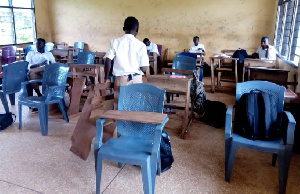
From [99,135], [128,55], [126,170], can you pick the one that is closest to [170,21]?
[128,55]

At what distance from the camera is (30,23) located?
29.9ft

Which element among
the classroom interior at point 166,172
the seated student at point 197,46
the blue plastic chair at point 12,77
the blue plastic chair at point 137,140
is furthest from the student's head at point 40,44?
the seated student at point 197,46

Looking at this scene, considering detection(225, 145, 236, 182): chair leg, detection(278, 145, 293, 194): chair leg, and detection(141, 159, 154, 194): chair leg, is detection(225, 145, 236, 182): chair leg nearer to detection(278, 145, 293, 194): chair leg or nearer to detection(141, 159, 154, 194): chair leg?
detection(278, 145, 293, 194): chair leg

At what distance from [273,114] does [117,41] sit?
5.76 feet

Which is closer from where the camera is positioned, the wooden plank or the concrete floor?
the wooden plank

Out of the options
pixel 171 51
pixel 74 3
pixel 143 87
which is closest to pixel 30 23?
pixel 74 3

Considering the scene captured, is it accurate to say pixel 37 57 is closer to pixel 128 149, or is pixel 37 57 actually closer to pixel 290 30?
pixel 128 149

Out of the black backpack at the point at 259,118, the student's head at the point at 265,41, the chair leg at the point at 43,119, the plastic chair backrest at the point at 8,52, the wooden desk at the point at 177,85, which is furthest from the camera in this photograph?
the plastic chair backrest at the point at 8,52

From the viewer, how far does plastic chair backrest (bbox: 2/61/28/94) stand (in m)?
3.90

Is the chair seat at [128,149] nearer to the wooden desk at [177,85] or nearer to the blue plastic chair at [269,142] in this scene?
the blue plastic chair at [269,142]

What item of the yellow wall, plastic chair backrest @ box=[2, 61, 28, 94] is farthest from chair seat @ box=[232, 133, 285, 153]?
the yellow wall

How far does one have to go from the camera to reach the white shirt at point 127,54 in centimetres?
286

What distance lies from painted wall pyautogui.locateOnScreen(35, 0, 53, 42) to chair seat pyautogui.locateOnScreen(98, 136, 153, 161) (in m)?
8.55

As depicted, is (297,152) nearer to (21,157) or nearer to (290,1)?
(21,157)
